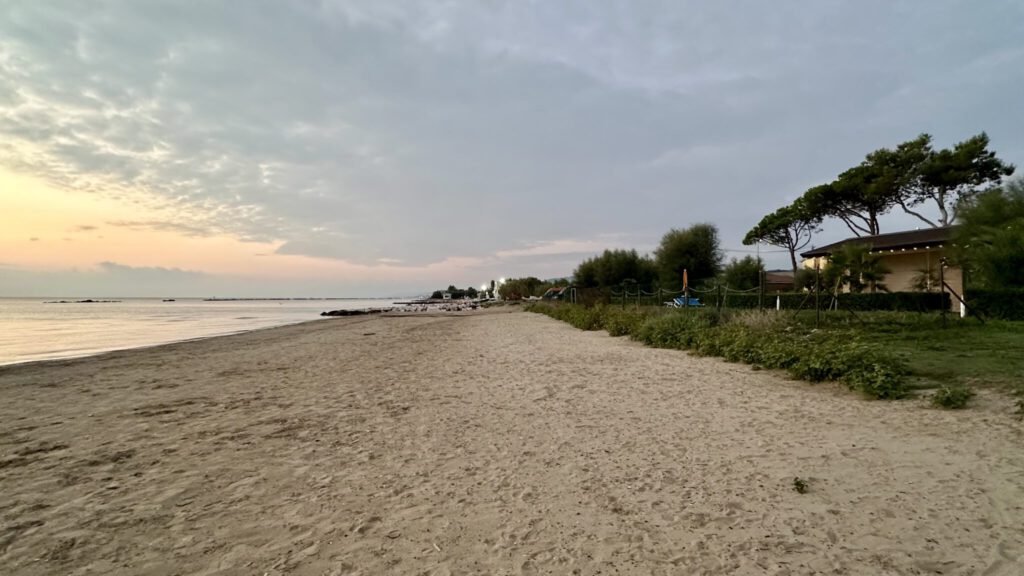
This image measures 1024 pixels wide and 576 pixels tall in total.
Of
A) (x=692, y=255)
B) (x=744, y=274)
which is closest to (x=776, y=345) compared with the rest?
(x=744, y=274)

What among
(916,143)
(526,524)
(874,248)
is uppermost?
(916,143)

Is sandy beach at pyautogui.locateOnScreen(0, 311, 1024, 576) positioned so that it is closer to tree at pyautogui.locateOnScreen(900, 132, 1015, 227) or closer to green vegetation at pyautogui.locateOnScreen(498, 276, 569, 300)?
tree at pyautogui.locateOnScreen(900, 132, 1015, 227)

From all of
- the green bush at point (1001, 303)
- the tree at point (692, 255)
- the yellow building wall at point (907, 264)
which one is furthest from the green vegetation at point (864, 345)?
the tree at point (692, 255)

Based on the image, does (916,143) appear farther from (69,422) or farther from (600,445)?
(69,422)

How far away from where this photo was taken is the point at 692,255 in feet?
114

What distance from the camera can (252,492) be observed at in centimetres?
381

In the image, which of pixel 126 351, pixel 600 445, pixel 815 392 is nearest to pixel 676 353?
pixel 815 392

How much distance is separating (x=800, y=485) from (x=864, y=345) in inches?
207

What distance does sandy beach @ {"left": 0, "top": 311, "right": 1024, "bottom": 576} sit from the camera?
282 centimetres

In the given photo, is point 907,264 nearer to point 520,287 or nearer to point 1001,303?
point 1001,303

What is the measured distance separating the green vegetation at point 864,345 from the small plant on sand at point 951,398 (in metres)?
0.05

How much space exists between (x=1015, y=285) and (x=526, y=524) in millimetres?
18076

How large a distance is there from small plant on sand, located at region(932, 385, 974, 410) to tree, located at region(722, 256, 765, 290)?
20.1m

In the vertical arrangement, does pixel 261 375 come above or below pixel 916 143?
below
